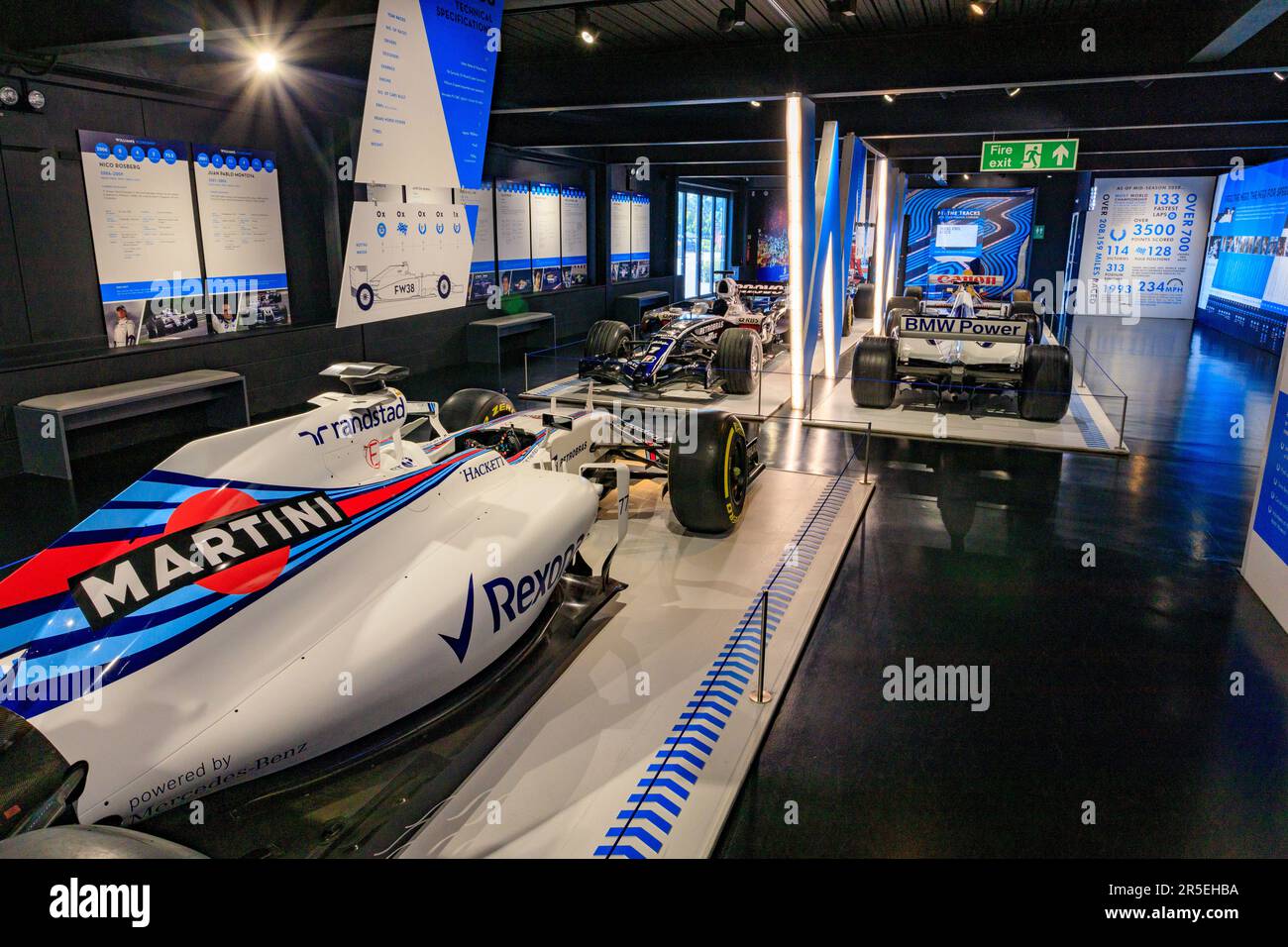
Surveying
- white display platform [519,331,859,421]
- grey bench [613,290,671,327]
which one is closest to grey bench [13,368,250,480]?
white display platform [519,331,859,421]

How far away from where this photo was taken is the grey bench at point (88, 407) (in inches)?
255

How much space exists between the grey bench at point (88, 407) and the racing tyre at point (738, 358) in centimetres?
529

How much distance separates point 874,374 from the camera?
9359mm

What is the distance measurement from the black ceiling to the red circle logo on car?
3975 mm

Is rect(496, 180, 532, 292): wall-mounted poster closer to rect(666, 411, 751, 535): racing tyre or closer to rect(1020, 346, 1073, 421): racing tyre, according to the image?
rect(1020, 346, 1073, 421): racing tyre

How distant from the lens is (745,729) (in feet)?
11.0

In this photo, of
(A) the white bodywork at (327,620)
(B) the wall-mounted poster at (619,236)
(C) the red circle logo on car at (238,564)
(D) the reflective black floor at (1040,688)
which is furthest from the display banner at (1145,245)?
(C) the red circle logo on car at (238,564)

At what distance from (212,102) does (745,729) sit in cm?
859

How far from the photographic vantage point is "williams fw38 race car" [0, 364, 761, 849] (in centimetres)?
225

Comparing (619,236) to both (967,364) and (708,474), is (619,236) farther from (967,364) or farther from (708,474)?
(708,474)

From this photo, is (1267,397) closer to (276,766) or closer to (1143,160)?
(1143,160)

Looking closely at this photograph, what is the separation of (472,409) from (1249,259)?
57.7 feet

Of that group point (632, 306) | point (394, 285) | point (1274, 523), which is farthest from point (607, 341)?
point (394, 285)

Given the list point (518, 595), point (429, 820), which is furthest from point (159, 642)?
point (518, 595)
